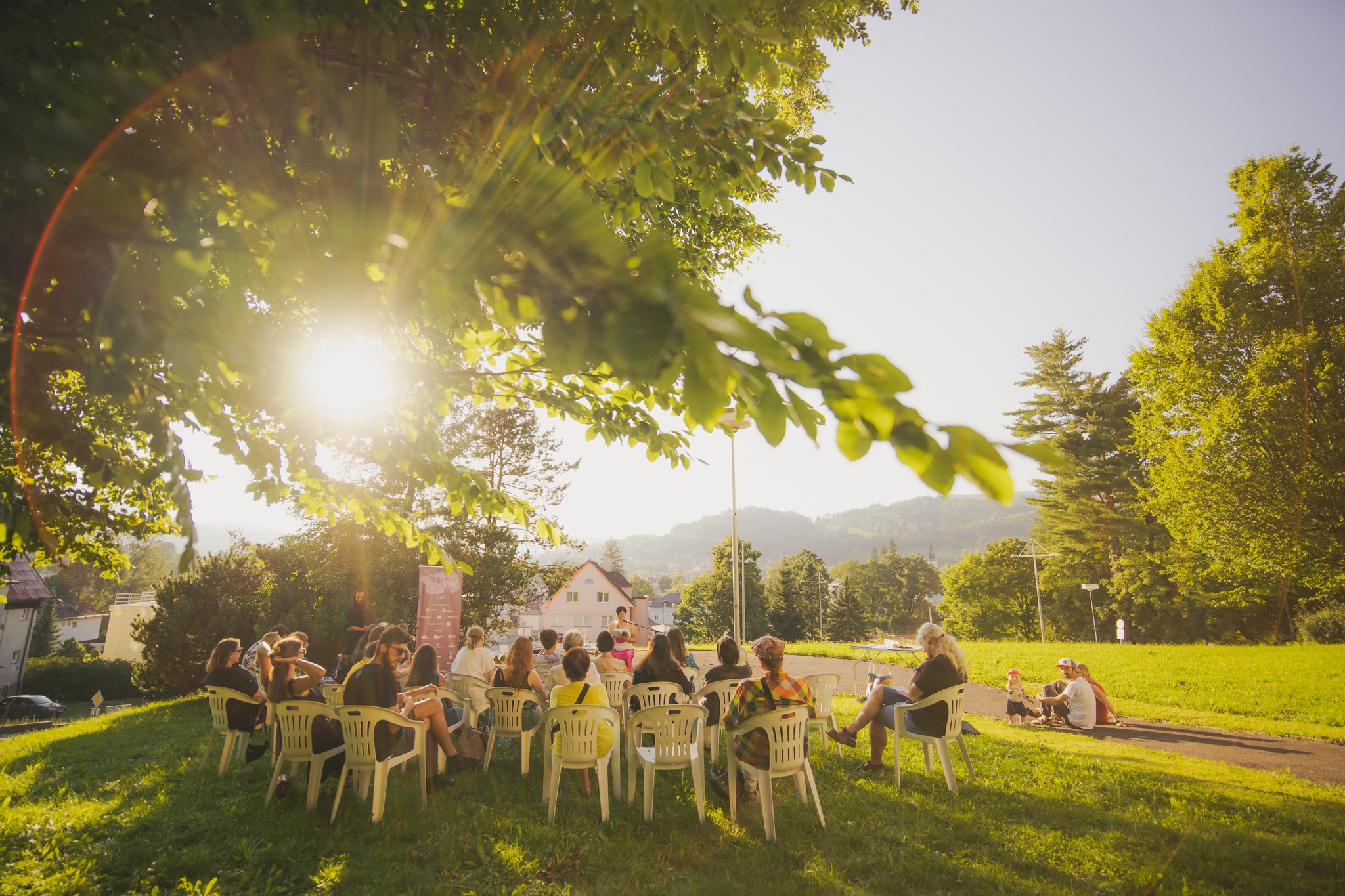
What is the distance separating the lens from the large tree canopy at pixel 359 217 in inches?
44.6

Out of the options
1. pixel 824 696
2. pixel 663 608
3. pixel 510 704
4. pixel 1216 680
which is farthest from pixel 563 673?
pixel 663 608

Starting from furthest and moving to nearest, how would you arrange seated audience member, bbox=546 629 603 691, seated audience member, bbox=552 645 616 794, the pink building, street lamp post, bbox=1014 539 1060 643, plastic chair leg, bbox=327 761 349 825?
the pink building, street lamp post, bbox=1014 539 1060 643, seated audience member, bbox=546 629 603 691, seated audience member, bbox=552 645 616 794, plastic chair leg, bbox=327 761 349 825

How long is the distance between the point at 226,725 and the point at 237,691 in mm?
Result: 484

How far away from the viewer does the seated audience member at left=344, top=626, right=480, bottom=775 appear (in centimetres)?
512

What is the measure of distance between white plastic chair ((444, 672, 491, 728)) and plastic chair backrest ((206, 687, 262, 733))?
82.8 inches

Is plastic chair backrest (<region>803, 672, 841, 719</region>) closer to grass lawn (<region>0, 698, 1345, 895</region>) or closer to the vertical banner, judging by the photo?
grass lawn (<region>0, 698, 1345, 895</region>)

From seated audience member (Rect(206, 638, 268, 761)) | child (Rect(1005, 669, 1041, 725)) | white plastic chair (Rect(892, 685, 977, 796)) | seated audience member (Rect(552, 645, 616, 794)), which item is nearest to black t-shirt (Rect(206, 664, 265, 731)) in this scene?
seated audience member (Rect(206, 638, 268, 761))

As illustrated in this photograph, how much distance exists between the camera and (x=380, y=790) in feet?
15.9

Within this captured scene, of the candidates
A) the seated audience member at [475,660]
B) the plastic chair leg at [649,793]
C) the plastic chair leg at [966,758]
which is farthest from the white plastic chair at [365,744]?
the plastic chair leg at [966,758]

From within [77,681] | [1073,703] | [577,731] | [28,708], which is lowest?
[28,708]

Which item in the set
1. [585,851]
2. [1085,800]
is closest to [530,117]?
[585,851]

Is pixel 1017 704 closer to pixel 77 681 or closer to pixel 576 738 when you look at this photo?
pixel 576 738

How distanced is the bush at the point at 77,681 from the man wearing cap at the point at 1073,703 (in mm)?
37815

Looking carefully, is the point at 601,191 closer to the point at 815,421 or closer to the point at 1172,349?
the point at 815,421
